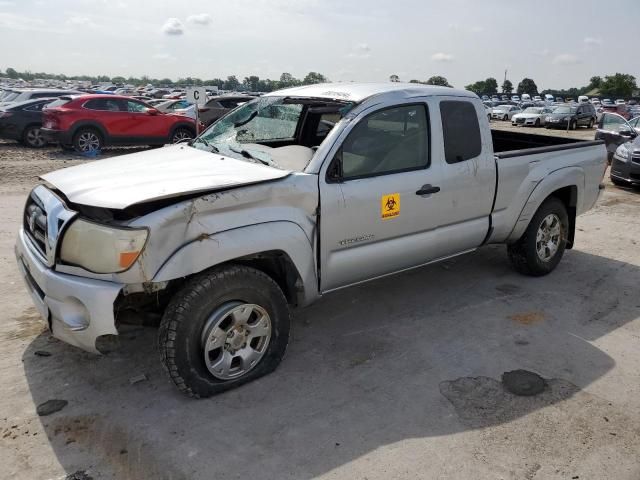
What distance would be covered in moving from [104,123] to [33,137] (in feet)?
8.09

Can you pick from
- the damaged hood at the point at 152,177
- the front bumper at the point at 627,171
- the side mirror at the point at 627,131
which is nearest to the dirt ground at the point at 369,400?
the damaged hood at the point at 152,177

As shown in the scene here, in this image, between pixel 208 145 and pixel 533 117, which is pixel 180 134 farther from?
pixel 533 117

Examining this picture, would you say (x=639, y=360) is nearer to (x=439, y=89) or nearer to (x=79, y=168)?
(x=439, y=89)

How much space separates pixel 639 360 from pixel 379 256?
2069 mm

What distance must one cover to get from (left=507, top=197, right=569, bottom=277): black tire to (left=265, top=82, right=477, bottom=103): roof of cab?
1461 millimetres

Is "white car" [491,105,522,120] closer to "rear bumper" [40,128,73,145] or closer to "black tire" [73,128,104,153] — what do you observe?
"black tire" [73,128,104,153]

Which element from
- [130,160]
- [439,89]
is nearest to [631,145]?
[439,89]

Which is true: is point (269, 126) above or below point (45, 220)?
above

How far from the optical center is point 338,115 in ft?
12.9

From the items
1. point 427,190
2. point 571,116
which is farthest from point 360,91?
point 571,116

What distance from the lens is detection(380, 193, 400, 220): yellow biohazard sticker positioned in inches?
152

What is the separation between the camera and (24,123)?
14.5 m

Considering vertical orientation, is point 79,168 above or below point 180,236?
above

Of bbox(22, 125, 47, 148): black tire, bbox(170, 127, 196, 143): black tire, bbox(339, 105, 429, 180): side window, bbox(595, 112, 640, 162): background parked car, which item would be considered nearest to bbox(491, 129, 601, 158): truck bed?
bbox(339, 105, 429, 180): side window
